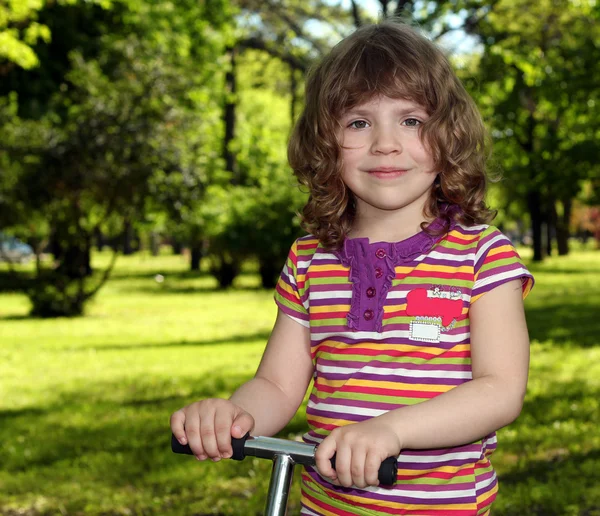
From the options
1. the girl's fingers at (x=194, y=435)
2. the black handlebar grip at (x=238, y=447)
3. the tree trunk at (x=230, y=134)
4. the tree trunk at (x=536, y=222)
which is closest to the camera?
the black handlebar grip at (x=238, y=447)

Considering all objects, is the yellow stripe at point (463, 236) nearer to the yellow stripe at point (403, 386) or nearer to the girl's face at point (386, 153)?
the girl's face at point (386, 153)

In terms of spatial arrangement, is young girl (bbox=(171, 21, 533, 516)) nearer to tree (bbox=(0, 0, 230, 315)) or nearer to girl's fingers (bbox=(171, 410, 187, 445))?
girl's fingers (bbox=(171, 410, 187, 445))

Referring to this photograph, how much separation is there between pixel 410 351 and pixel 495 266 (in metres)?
0.27

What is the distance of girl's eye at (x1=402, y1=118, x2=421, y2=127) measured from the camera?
2.32 meters

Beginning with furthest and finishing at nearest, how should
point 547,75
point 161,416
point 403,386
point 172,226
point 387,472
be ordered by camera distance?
point 172,226 < point 547,75 < point 161,416 < point 403,386 < point 387,472

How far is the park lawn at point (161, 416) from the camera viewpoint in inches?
222

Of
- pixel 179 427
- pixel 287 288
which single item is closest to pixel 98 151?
pixel 287 288

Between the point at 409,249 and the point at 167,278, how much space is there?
31.0m

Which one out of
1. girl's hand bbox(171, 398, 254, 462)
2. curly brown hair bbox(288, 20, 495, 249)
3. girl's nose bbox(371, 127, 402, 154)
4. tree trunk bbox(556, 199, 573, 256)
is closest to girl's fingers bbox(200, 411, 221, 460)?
girl's hand bbox(171, 398, 254, 462)

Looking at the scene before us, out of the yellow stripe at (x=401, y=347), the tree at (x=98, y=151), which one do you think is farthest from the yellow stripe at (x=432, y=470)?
the tree at (x=98, y=151)

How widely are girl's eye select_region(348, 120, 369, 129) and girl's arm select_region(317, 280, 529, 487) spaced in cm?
52

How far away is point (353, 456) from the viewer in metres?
1.68

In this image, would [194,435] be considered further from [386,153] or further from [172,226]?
[172,226]

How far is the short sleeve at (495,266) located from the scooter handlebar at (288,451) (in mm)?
625
